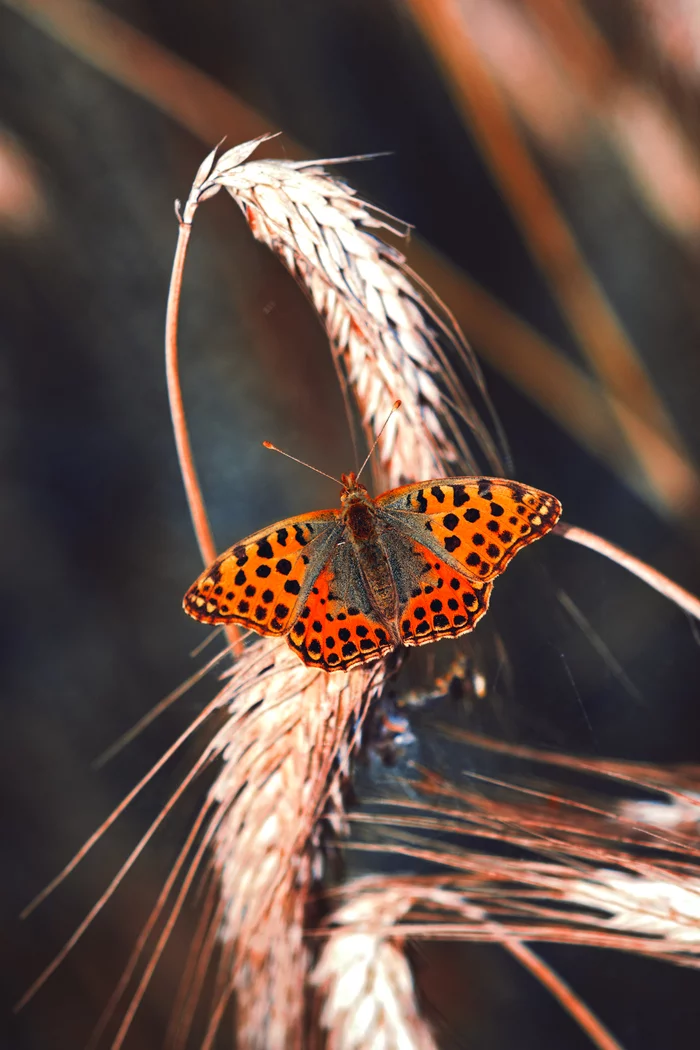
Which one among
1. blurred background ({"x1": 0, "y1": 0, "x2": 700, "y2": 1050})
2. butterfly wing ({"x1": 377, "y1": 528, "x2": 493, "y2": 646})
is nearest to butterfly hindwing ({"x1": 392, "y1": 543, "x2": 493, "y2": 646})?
butterfly wing ({"x1": 377, "y1": 528, "x2": 493, "y2": 646})

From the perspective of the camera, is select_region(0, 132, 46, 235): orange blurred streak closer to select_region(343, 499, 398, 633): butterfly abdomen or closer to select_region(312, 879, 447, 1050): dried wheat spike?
select_region(343, 499, 398, 633): butterfly abdomen

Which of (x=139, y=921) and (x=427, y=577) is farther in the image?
(x=139, y=921)

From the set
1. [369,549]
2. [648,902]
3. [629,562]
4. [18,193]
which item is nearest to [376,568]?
[369,549]

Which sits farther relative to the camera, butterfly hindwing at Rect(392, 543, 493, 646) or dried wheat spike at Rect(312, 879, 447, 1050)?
dried wheat spike at Rect(312, 879, 447, 1050)

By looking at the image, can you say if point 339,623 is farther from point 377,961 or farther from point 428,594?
point 377,961

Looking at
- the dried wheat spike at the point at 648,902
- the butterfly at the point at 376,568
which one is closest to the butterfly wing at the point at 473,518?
the butterfly at the point at 376,568

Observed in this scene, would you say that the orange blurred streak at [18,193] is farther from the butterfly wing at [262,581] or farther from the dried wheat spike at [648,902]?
the dried wheat spike at [648,902]

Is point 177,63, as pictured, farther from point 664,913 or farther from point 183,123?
point 664,913

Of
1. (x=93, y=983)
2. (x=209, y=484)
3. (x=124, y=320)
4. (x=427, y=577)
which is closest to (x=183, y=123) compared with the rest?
(x=124, y=320)
